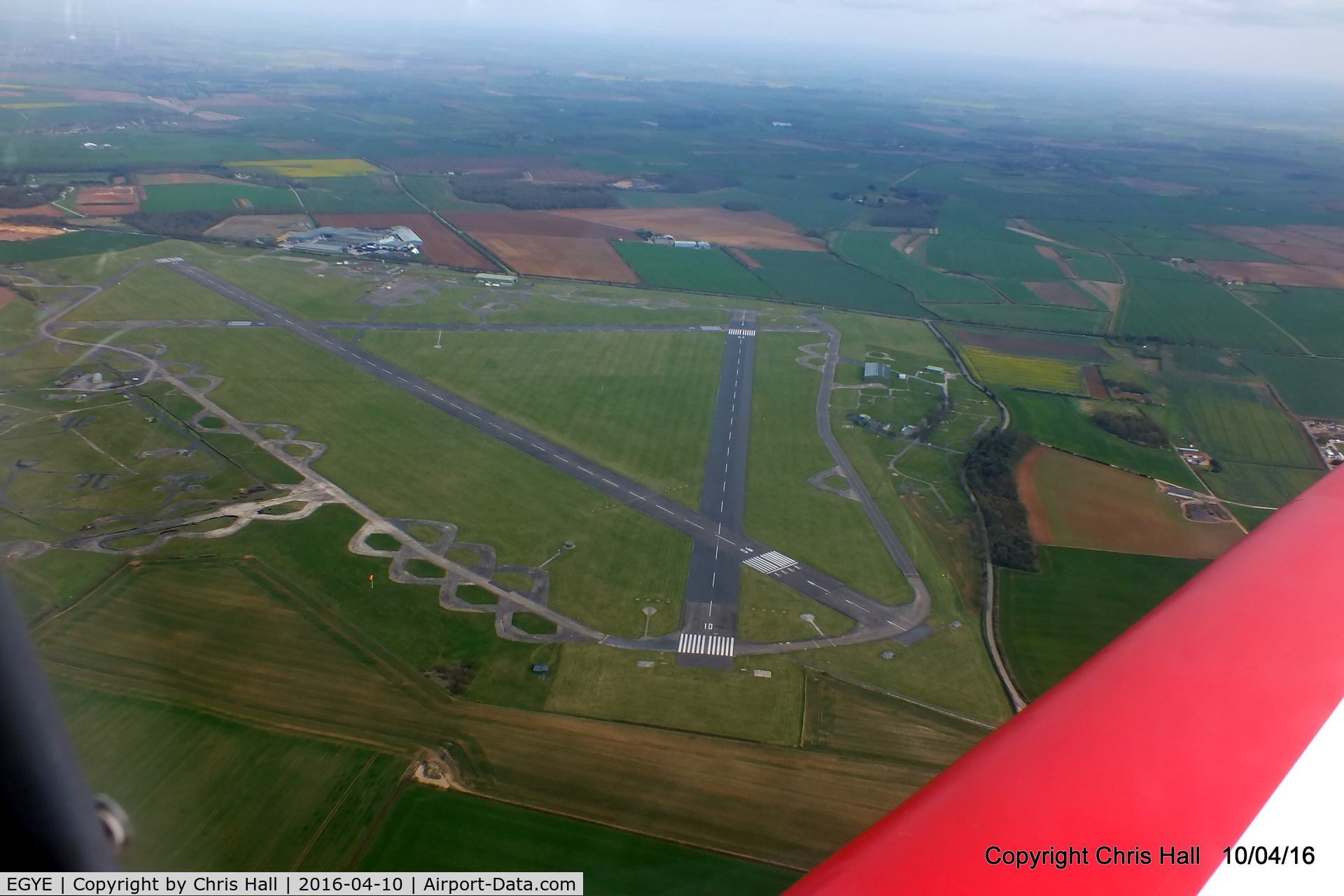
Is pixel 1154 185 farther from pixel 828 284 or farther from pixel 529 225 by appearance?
pixel 529 225

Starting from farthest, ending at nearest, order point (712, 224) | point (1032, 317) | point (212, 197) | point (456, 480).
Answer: point (712, 224) < point (212, 197) < point (1032, 317) < point (456, 480)

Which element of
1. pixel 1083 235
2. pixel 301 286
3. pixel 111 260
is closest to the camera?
pixel 111 260

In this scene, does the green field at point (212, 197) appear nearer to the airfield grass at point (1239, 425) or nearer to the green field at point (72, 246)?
the green field at point (72, 246)

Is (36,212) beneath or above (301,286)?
above

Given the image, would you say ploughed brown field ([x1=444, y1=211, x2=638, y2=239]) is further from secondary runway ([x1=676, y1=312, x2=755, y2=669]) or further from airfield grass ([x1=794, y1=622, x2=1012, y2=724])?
airfield grass ([x1=794, y1=622, x2=1012, y2=724])

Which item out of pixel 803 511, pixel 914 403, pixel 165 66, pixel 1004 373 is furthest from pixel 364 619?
pixel 165 66

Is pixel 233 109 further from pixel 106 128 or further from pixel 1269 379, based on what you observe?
pixel 1269 379

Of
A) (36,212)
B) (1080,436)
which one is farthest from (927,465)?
(36,212)
